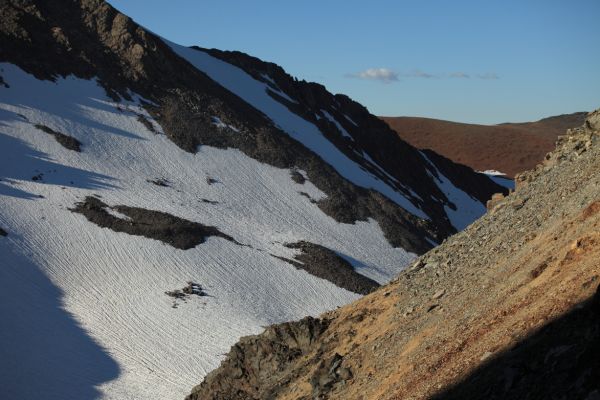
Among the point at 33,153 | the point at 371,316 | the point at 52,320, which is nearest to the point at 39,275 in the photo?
the point at 52,320

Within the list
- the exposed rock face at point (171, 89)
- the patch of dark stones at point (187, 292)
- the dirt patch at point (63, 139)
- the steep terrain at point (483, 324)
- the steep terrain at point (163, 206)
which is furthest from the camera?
the exposed rock face at point (171, 89)

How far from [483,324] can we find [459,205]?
89197 mm

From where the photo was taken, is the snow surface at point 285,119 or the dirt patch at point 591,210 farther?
the snow surface at point 285,119

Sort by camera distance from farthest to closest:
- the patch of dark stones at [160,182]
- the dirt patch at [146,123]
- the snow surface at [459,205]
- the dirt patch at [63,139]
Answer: the snow surface at [459,205] < the dirt patch at [146,123] < the patch of dark stones at [160,182] < the dirt patch at [63,139]

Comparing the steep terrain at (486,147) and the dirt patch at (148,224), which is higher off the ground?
the steep terrain at (486,147)

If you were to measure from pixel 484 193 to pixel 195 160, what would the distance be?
53891mm

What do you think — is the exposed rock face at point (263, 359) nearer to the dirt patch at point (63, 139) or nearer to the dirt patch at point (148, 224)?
the dirt patch at point (148, 224)

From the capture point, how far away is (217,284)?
55281mm

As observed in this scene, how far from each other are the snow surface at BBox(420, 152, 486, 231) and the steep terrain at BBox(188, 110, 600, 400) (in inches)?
2826

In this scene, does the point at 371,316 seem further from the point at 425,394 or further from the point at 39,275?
the point at 39,275

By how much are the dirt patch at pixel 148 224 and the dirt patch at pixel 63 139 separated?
9.14 metres

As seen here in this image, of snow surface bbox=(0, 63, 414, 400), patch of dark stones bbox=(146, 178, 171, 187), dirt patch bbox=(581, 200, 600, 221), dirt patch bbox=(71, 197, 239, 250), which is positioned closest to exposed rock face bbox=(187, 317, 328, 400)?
dirt patch bbox=(581, 200, 600, 221)

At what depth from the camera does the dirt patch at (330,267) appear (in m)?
61.0

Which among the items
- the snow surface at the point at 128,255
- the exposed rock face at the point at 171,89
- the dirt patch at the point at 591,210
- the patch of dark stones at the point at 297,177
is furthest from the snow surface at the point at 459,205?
the dirt patch at the point at 591,210
